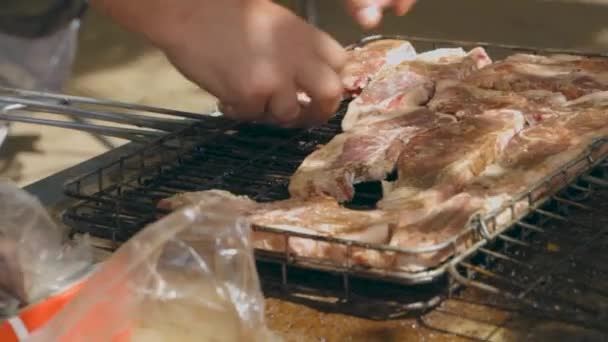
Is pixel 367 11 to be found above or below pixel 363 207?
above

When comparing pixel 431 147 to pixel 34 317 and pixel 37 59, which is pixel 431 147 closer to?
pixel 34 317

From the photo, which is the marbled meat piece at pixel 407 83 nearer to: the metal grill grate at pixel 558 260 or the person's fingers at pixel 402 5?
the person's fingers at pixel 402 5

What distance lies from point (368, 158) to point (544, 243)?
1.37 feet

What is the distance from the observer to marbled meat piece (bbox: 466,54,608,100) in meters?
2.34

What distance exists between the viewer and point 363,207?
1998 mm

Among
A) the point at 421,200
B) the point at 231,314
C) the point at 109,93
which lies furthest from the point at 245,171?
the point at 109,93

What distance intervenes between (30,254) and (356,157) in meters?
0.68

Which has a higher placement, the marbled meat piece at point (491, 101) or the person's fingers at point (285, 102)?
the person's fingers at point (285, 102)

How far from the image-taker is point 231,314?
1.37 m

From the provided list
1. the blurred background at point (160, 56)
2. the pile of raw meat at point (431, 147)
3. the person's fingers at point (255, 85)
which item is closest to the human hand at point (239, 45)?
the person's fingers at point (255, 85)

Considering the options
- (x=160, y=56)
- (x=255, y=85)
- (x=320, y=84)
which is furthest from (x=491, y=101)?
(x=160, y=56)

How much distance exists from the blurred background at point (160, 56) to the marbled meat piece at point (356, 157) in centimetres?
217

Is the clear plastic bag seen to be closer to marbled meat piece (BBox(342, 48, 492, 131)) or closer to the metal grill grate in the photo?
marbled meat piece (BBox(342, 48, 492, 131))

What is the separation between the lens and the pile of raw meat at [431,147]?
170cm
